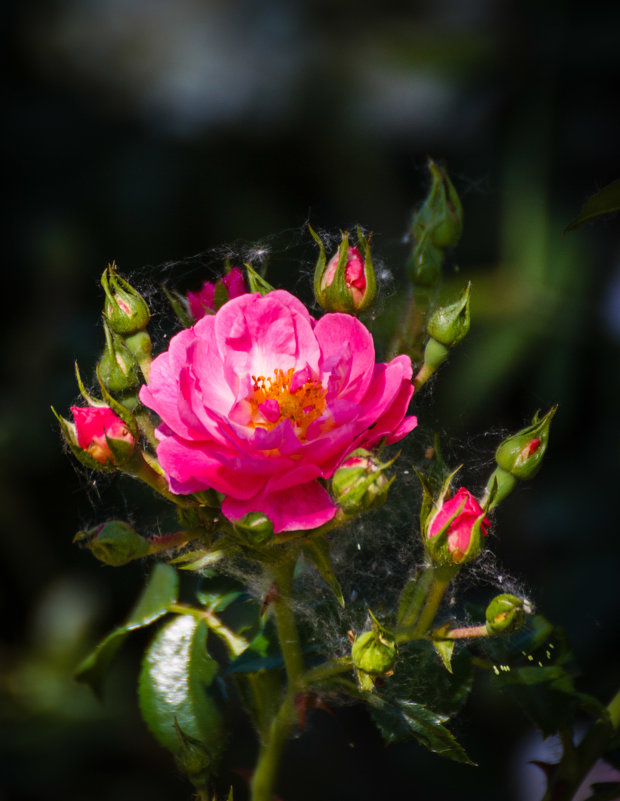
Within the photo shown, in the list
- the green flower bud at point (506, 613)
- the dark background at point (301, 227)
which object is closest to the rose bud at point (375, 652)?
the green flower bud at point (506, 613)

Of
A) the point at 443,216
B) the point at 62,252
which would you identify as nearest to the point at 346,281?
the point at 443,216

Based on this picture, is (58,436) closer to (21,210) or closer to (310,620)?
(21,210)

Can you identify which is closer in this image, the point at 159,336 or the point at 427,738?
the point at 427,738

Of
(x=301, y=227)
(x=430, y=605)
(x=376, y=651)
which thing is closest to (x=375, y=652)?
(x=376, y=651)

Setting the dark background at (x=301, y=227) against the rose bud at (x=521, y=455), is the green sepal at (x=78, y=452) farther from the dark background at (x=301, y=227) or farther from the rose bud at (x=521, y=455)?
the dark background at (x=301, y=227)

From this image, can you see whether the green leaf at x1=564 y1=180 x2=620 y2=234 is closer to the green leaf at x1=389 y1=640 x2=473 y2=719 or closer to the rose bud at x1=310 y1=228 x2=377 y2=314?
the rose bud at x1=310 y1=228 x2=377 y2=314

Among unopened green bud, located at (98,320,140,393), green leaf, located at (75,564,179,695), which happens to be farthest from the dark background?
unopened green bud, located at (98,320,140,393)
